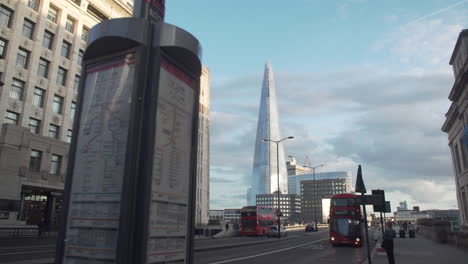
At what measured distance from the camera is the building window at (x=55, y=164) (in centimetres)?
4094

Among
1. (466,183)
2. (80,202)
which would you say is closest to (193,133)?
(80,202)

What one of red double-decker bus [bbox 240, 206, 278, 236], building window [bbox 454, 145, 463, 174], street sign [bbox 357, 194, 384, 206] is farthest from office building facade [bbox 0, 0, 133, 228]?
building window [bbox 454, 145, 463, 174]

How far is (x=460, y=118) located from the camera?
41.5 meters

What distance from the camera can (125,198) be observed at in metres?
4.29

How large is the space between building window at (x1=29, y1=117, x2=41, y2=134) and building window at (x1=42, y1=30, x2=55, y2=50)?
9643mm

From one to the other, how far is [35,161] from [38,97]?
27.5ft

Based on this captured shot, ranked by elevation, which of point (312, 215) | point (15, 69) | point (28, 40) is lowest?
point (312, 215)

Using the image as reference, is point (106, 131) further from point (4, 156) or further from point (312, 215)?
point (312, 215)

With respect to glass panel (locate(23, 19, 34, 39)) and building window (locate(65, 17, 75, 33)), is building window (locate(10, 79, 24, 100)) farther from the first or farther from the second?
building window (locate(65, 17, 75, 33))

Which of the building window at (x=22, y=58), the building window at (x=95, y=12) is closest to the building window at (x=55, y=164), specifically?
the building window at (x=22, y=58)

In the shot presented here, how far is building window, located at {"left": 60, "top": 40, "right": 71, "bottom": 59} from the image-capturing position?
4587 cm

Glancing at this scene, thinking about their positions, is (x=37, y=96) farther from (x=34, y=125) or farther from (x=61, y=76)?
(x=61, y=76)

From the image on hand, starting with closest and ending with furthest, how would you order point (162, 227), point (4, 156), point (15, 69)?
1. point (162, 227)
2. point (4, 156)
3. point (15, 69)

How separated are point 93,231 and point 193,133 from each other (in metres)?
2.04
